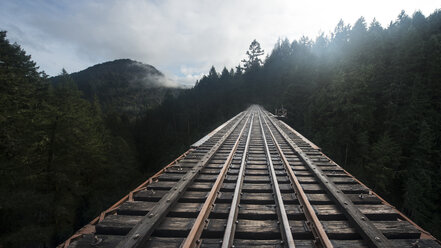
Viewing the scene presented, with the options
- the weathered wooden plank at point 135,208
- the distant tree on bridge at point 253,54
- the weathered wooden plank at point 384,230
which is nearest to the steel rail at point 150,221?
the weathered wooden plank at point 135,208

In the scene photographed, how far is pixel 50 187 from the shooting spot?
1435cm

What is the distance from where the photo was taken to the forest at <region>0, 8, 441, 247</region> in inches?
446

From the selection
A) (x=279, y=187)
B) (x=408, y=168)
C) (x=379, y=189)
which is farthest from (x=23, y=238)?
(x=408, y=168)

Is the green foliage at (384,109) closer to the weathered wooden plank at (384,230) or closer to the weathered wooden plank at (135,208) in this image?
the weathered wooden plank at (384,230)

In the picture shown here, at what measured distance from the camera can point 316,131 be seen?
30781 mm

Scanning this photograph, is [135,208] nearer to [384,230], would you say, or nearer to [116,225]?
[116,225]

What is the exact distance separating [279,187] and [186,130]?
6244 centimetres

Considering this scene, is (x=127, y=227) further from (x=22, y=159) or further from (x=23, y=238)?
(x=22, y=159)

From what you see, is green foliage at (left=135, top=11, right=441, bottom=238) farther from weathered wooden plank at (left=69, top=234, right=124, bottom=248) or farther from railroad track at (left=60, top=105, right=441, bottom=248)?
weathered wooden plank at (left=69, top=234, right=124, bottom=248)

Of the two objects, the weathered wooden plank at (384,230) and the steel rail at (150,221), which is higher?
the steel rail at (150,221)

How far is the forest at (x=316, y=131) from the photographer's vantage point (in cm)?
1132

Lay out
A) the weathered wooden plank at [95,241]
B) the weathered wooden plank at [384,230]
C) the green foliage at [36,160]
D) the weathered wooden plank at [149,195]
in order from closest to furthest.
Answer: the weathered wooden plank at [95,241] → the weathered wooden plank at [384,230] → the weathered wooden plank at [149,195] → the green foliage at [36,160]

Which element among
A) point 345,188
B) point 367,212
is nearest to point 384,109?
point 345,188

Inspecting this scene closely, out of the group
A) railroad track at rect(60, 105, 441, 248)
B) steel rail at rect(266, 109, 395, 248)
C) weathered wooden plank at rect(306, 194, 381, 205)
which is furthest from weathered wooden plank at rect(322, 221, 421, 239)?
weathered wooden plank at rect(306, 194, 381, 205)
